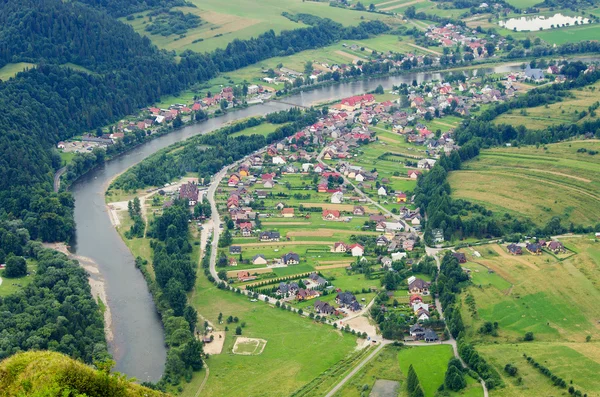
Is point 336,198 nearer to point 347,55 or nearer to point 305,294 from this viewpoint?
point 305,294

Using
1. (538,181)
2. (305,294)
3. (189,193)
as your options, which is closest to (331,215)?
(189,193)

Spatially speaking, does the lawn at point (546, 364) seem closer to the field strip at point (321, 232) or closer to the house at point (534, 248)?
the house at point (534, 248)

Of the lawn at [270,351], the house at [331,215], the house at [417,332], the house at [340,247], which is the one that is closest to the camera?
the lawn at [270,351]

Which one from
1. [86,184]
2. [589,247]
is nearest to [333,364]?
[589,247]

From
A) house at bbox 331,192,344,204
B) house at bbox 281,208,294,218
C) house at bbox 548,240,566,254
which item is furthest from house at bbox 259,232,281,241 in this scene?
house at bbox 548,240,566,254

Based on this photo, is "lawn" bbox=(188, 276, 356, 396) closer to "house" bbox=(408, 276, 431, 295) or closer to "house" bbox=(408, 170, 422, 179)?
"house" bbox=(408, 276, 431, 295)

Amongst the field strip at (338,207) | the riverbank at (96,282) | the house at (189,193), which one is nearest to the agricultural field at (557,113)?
the field strip at (338,207)
